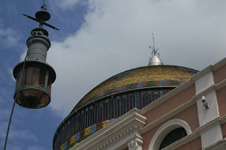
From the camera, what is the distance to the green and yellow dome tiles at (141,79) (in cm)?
2284

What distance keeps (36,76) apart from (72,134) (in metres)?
17.0

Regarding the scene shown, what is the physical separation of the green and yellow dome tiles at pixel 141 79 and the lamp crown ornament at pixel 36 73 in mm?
15130

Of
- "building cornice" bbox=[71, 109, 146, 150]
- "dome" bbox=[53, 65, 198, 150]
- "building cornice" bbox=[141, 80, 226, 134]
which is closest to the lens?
"building cornice" bbox=[141, 80, 226, 134]

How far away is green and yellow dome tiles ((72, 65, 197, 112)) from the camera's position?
22844 millimetres

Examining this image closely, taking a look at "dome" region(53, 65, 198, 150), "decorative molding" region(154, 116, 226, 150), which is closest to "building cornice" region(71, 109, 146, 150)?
"decorative molding" region(154, 116, 226, 150)

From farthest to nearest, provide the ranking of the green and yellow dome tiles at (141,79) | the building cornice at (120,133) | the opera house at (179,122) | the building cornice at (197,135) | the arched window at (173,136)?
the green and yellow dome tiles at (141,79)
the building cornice at (120,133)
the arched window at (173,136)
the opera house at (179,122)
the building cornice at (197,135)

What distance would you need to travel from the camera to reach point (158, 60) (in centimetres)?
2734

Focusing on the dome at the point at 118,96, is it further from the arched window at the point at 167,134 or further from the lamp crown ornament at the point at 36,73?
the lamp crown ornament at the point at 36,73

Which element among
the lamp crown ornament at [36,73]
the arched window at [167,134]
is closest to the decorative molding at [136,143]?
the arched window at [167,134]

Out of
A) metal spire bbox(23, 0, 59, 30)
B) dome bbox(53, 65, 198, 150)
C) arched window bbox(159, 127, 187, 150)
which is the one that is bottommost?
Result: metal spire bbox(23, 0, 59, 30)

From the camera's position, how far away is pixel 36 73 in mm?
7230

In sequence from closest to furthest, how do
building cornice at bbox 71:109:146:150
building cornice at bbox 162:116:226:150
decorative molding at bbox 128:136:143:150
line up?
building cornice at bbox 162:116:226:150 < decorative molding at bbox 128:136:143:150 < building cornice at bbox 71:109:146:150

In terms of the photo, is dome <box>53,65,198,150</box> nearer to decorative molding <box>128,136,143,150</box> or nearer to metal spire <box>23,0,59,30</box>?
decorative molding <box>128,136,143,150</box>

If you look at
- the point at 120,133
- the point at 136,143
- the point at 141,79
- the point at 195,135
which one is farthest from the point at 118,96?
A: the point at 195,135
